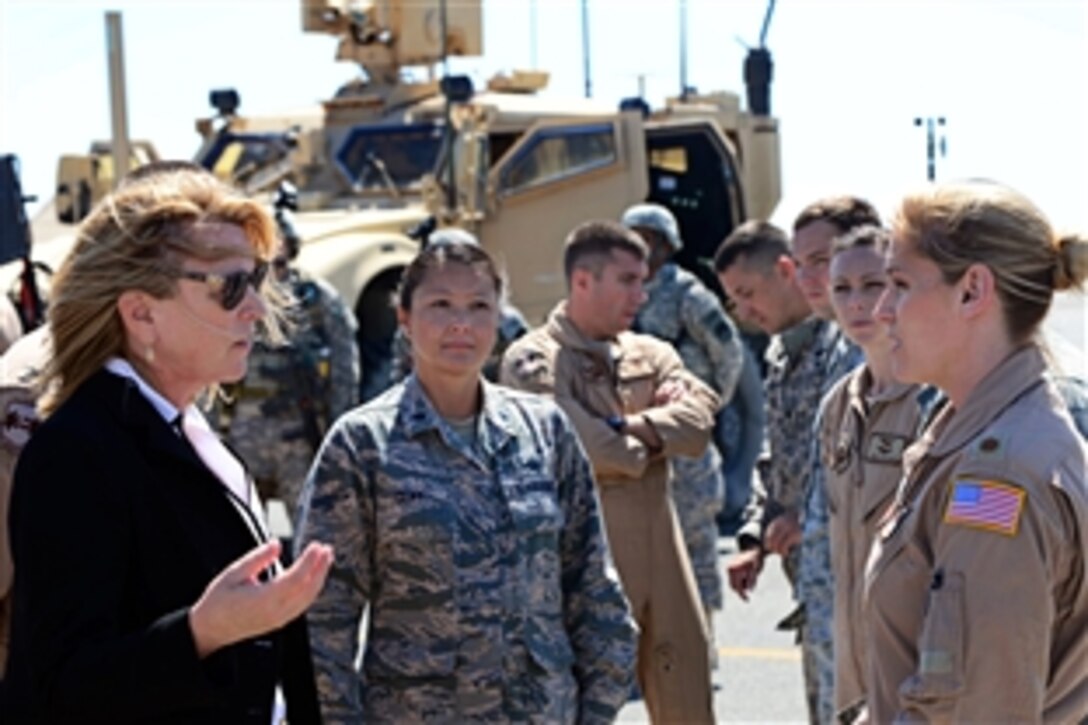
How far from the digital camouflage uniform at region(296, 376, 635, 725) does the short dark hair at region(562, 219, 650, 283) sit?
1673 millimetres

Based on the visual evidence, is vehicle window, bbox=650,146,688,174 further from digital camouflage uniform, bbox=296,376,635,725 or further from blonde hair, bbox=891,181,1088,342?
blonde hair, bbox=891,181,1088,342

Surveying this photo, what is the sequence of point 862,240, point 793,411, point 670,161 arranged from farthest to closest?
point 670,161 → point 793,411 → point 862,240

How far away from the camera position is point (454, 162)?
12.4 metres

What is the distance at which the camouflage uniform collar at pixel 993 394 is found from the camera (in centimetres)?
282

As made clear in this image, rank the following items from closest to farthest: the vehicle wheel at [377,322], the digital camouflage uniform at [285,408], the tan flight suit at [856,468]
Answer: the tan flight suit at [856,468] < the digital camouflage uniform at [285,408] < the vehicle wheel at [377,322]

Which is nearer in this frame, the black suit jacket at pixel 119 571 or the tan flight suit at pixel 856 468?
the black suit jacket at pixel 119 571

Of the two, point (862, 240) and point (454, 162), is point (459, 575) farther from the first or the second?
point (454, 162)

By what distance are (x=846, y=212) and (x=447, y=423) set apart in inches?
61.3

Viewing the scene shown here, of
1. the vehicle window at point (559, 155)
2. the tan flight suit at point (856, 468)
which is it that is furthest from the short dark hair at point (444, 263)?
the vehicle window at point (559, 155)

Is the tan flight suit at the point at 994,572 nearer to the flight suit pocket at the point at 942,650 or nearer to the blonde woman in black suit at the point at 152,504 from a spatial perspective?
the flight suit pocket at the point at 942,650

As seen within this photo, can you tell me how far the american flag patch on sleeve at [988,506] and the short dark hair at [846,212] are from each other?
2.43m

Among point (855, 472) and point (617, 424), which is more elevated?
point (855, 472)

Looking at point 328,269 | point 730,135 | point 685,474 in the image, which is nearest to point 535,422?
point 685,474

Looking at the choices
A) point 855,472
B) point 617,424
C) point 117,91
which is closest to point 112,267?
point 855,472
